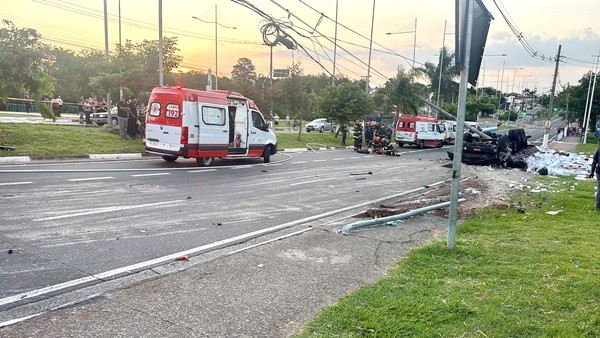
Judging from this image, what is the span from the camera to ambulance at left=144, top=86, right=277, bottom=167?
14.5 metres

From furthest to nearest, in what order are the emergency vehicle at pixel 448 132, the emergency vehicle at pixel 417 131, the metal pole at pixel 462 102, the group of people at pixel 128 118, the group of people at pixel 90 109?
the emergency vehicle at pixel 448 132 < the emergency vehicle at pixel 417 131 < the group of people at pixel 90 109 < the group of people at pixel 128 118 < the metal pole at pixel 462 102

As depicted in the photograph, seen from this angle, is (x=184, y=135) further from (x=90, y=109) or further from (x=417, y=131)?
(x=417, y=131)

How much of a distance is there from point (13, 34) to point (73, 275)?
14.0 metres

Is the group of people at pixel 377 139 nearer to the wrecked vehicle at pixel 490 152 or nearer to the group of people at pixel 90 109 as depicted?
the wrecked vehicle at pixel 490 152

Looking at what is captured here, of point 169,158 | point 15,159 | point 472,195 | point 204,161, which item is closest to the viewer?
point 472,195

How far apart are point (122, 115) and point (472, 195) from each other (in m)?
15.0

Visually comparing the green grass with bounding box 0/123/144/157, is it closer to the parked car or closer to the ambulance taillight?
the ambulance taillight

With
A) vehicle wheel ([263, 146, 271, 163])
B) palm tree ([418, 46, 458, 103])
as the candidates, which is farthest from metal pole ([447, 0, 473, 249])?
palm tree ([418, 46, 458, 103])

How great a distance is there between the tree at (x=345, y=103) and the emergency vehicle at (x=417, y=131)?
3004mm

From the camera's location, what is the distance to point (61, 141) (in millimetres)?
16938

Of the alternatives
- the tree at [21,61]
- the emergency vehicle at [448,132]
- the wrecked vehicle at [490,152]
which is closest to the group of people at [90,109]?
the tree at [21,61]

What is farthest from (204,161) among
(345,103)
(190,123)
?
(345,103)

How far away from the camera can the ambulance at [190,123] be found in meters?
14.5

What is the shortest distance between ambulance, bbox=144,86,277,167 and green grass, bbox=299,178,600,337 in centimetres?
1009
